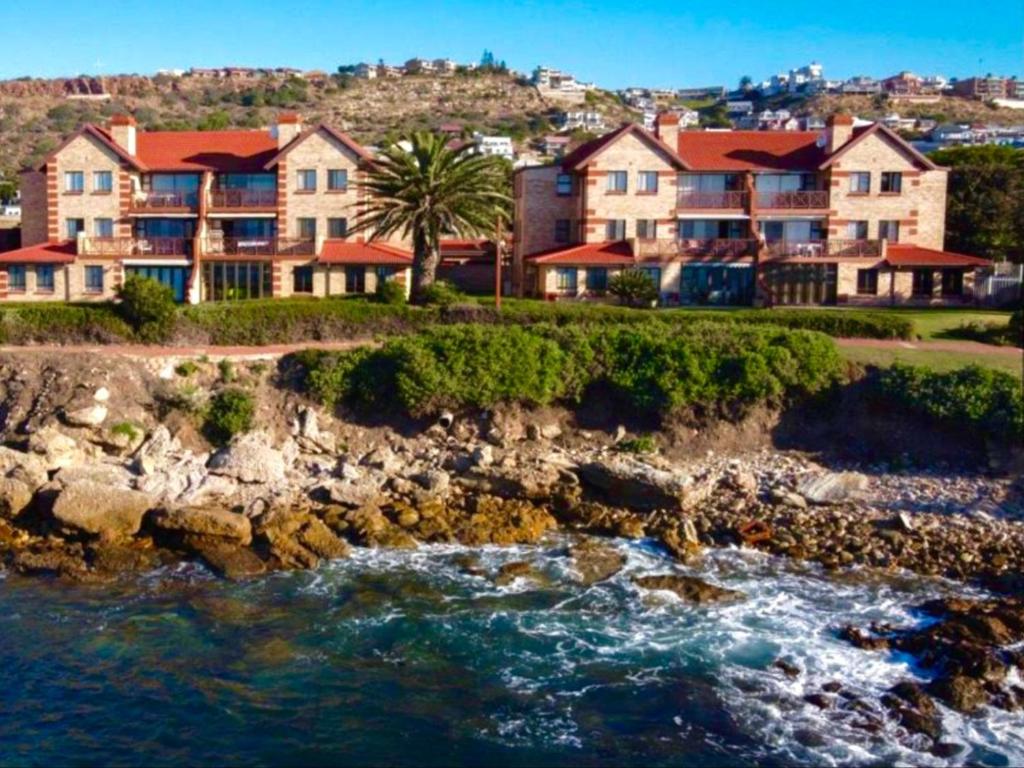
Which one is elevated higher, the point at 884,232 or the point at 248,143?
the point at 248,143

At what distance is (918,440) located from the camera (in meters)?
35.1

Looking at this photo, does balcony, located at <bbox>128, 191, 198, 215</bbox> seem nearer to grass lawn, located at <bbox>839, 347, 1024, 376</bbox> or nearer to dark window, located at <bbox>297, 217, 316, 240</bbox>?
dark window, located at <bbox>297, 217, 316, 240</bbox>

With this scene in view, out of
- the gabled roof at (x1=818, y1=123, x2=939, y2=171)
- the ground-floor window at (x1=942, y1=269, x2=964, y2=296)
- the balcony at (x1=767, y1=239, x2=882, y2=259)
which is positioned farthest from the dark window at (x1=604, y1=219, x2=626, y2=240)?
the ground-floor window at (x1=942, y1=269, x2=964, y2=296)

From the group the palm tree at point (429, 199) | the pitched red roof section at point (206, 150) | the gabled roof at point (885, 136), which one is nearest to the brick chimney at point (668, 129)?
the gabled roof at point (885, 136)

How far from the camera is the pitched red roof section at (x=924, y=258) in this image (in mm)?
55031

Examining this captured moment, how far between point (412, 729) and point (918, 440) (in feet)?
69.9

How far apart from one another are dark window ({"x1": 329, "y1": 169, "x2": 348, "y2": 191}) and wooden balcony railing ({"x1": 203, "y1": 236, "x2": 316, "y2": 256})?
120 inches

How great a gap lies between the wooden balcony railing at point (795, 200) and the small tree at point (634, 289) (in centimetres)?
865

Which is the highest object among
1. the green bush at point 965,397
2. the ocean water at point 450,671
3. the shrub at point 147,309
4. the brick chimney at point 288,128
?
the brick chimney at point 288,128

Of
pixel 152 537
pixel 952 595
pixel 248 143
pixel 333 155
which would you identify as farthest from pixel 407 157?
pixel 952 595


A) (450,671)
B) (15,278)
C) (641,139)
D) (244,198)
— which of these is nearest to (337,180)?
(244,198)

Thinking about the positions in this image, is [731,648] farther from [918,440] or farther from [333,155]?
[333,155]

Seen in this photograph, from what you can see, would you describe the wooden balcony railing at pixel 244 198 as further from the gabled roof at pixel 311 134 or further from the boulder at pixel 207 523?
the boulder at pixel 207 523

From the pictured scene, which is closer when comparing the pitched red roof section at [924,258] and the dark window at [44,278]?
the pitched red roof section at [924,258]
